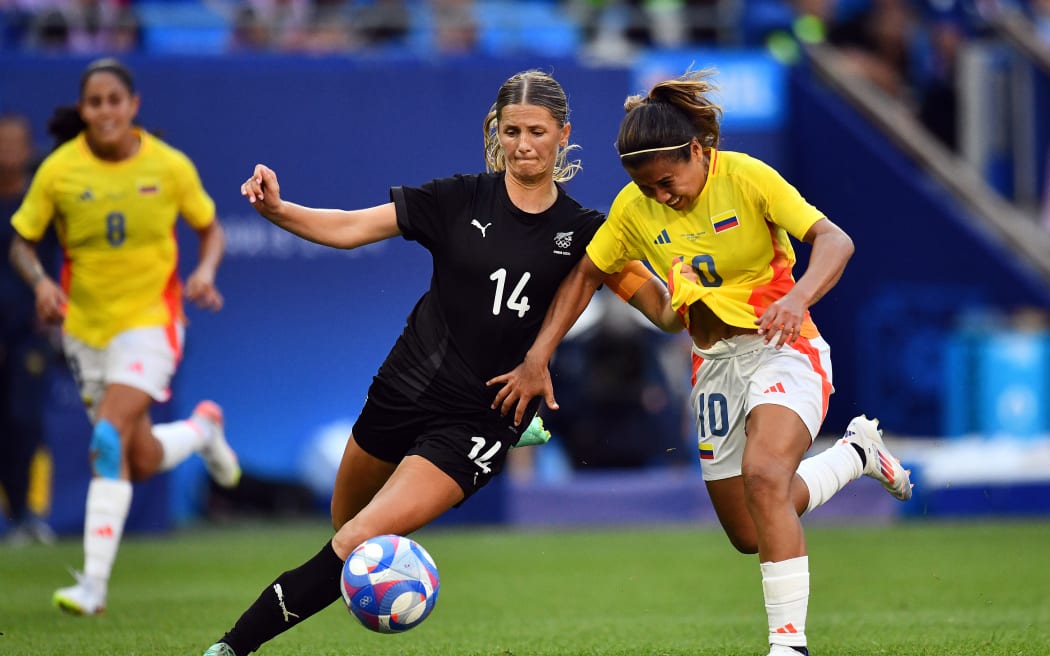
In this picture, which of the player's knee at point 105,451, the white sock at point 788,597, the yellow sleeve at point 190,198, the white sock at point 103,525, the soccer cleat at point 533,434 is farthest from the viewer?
the yellow sleeve at point 190,198

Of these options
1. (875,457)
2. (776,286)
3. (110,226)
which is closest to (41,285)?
(110,226)

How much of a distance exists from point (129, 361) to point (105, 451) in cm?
53

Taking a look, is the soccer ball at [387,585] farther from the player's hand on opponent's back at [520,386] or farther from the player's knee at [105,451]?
the player's knee at [105,451]

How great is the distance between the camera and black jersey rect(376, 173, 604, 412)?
616 centimetres

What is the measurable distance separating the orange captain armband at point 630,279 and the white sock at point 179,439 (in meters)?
3.62

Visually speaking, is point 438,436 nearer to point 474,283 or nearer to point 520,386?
point 520,386

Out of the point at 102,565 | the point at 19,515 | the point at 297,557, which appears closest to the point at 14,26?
the point at 19,515

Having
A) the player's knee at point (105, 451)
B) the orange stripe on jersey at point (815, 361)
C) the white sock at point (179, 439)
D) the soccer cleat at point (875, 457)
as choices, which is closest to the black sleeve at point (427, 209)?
the orange stripe on jersey at point (815, 361)

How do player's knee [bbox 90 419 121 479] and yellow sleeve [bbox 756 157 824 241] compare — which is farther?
player's knee [bbox 90 419 121 479]

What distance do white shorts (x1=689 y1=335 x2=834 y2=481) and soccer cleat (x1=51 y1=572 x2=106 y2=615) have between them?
10.8 ft

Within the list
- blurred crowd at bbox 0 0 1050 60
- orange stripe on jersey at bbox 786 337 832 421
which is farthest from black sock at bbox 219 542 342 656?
blurred crowd at bbox 0 0 1050 60

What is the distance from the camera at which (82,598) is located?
8.01 m

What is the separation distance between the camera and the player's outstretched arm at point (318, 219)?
5805 mm

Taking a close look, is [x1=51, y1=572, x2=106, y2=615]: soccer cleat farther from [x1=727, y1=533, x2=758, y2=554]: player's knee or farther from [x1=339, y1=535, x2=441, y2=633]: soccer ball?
[x1=727, y1=533, x2=758, y2=554]: player's knee
